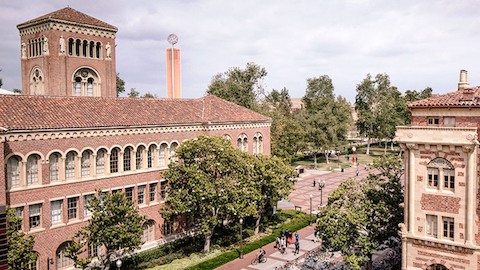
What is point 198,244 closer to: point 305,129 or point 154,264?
point 154,264

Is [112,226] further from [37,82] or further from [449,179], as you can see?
[37,82]

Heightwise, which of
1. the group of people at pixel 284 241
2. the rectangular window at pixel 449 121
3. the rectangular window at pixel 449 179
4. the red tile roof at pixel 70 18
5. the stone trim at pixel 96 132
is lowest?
the group of people at pixel 284 241

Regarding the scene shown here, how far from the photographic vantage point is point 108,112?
36531mm

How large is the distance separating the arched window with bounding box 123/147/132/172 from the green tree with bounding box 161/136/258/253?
323 cm

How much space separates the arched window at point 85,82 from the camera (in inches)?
1788

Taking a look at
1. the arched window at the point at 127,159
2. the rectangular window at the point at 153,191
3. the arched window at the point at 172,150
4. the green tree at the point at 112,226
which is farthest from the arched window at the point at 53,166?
the arched window at the point at 172,150

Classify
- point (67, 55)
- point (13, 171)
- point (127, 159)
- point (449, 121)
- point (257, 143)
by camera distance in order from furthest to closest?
1. point (257, 143)
2. point (67, 55)
3. point (127, 159)
4. point (13, 171)
5. point (449, 121)

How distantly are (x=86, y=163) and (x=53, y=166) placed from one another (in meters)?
2.71

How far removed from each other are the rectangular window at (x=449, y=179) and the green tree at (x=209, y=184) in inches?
617

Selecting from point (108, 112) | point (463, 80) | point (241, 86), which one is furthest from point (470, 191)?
point (241, 86)

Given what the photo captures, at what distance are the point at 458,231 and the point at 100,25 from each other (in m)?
38.7

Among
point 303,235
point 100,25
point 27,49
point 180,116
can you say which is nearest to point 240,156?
point 180,116

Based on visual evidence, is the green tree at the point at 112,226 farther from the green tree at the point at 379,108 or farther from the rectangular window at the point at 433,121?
the green tree at the point at 379,108

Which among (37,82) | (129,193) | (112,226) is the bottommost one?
(112,226)
